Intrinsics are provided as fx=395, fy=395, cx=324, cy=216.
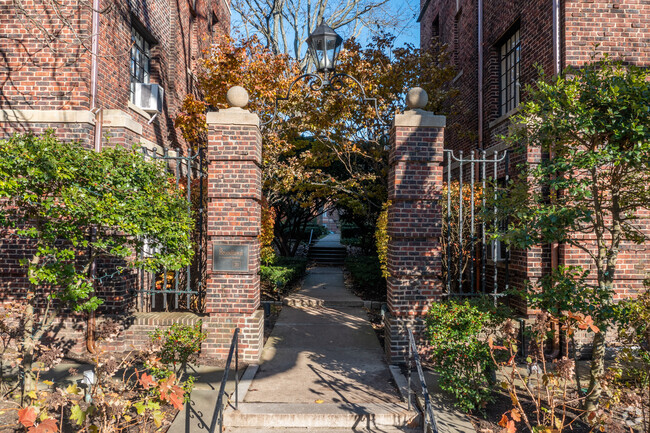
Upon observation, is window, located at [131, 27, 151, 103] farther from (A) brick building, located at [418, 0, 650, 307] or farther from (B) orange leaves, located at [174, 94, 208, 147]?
(A) brick building, located at [418, 0, 650, 307]

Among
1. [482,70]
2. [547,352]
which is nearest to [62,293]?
[547,352]

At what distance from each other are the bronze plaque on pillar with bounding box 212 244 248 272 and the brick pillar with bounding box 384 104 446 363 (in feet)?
7.28

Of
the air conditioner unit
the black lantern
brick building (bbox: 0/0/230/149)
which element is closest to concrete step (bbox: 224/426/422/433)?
brick building (bbox: 0/0/230/149)

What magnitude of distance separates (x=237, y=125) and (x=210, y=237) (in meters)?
1.71

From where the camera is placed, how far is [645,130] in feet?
12.2

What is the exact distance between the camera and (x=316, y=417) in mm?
4312

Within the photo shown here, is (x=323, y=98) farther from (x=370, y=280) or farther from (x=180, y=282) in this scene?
(x=180, y=282)

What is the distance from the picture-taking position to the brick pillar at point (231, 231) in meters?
5.82

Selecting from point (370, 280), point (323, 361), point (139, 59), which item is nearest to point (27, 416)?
point (323, 361)

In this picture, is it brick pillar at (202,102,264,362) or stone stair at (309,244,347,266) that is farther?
stone stair at (309,244,347,266)

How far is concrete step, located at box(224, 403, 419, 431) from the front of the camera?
4309mm

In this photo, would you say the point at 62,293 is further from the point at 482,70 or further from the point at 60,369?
the point at 482,70

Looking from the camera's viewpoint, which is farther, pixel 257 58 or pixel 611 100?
pixel 257 58

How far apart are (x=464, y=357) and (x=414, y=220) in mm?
2078
